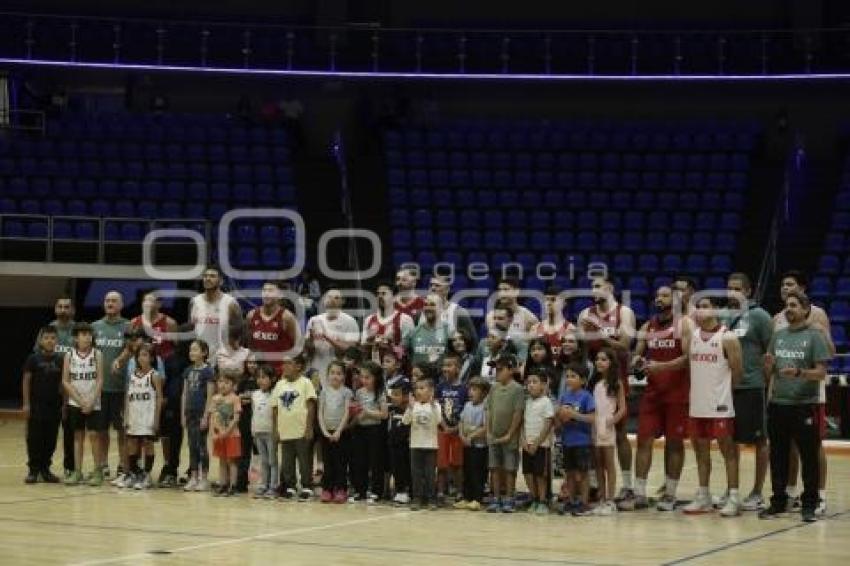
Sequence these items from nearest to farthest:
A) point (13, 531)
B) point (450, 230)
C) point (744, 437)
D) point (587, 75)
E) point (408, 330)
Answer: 1. point (13, 531)
2. point (744, 437)
3. point (408, 330)
4. point (450, 230)
5. point (587, 75)

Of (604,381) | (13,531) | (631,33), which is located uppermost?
(631,33)

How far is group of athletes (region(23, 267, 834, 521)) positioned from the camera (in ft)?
41.7

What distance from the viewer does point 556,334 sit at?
14.0m

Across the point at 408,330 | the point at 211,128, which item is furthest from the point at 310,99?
the point at 408,330

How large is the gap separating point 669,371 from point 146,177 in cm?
1431

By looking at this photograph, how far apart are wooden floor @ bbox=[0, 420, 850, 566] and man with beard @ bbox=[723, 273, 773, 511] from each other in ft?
2.33

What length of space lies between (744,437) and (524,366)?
2.06m

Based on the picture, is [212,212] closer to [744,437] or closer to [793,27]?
[793,27]

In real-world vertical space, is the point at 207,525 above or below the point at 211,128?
below

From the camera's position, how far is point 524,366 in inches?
539

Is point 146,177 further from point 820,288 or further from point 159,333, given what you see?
point 820,288

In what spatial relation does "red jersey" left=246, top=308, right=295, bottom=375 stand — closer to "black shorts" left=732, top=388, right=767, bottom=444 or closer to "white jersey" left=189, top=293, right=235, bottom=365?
"white jersey" left=189, top=293, right=235, bottom=365

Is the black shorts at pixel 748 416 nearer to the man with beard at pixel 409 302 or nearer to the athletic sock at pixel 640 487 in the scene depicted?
the athletic sock at pixel 640 487

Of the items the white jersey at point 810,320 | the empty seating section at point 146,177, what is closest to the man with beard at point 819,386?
the white jersey at point 810,320
